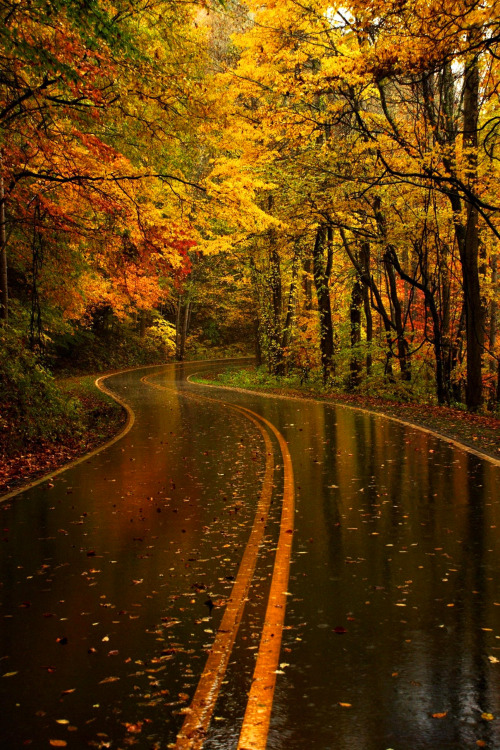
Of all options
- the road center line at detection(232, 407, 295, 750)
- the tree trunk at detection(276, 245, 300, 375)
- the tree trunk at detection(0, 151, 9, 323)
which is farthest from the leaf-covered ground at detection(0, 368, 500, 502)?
the tree trunk at detection(276, 245, 300, 375)

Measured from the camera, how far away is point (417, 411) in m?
18.8

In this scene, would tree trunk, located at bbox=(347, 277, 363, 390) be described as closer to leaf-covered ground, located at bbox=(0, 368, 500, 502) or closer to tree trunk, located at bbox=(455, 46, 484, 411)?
leaf-covered ground, located at bbox=(0, 368, 500, 502)

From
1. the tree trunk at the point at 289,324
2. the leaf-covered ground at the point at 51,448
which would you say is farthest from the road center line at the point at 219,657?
the tree trunk at the point at 289,324

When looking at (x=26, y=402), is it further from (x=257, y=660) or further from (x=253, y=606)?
(x=257, y=660)

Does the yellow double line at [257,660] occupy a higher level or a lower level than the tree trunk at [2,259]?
lower

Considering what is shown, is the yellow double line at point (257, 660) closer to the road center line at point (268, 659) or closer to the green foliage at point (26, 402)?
the road center line at point (268, 659)

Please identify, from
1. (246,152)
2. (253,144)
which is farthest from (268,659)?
(246,152)

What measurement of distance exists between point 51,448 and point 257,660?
9.92 metres

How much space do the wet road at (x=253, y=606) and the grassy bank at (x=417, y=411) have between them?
3217 millimetres

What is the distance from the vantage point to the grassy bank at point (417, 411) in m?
13.4

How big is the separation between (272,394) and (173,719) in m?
22.8

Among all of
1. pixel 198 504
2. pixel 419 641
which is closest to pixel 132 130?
pixel 198 504

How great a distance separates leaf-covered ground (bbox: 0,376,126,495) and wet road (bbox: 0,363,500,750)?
792 millimetres

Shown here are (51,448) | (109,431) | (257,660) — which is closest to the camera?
(257,660)
